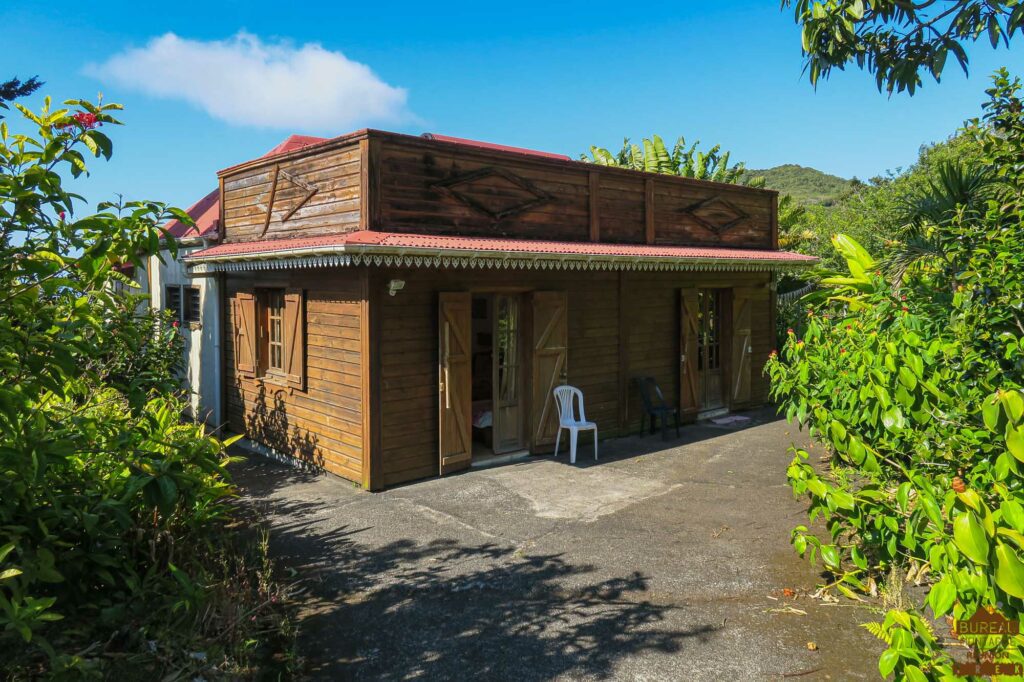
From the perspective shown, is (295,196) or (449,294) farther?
(295,196)

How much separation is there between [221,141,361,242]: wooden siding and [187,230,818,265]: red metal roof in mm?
275

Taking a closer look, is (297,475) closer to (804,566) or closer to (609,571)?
(609,571)

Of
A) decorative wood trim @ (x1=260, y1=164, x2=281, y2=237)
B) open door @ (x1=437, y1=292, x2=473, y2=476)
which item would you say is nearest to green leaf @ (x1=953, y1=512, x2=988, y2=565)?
open door @ (x1=437, y1=292, x2=473, y2=476)

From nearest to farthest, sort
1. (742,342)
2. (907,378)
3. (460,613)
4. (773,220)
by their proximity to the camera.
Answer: (907,378) → (460,613) → (742,342) → (773,220)

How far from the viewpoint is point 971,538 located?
1.64 meters

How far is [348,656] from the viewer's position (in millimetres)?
4242

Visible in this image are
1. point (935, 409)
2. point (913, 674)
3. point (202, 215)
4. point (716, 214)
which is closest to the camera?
point (913, 674)

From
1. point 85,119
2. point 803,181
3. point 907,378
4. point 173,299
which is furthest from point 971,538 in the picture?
point 803,181

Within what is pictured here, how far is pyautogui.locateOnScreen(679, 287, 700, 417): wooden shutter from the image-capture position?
11281 millimetres

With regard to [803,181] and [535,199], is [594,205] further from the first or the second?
[803,181]

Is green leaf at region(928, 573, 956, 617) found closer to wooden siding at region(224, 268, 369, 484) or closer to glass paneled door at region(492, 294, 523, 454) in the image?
wooden siding at region(224, 268, 369, 484)

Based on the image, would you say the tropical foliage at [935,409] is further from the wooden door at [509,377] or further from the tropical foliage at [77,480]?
the wooden door at [509,377]

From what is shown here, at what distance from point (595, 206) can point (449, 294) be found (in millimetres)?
2929

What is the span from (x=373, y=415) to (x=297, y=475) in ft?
5.56
